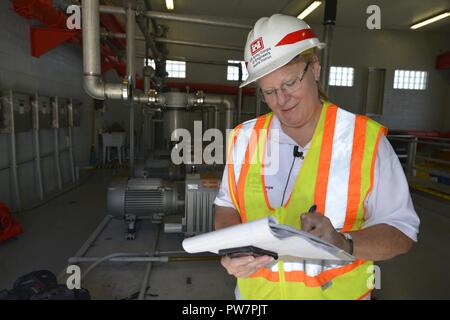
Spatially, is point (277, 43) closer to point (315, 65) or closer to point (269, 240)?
point (315, 65)

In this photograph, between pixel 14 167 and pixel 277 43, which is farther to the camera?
pixel 14 167

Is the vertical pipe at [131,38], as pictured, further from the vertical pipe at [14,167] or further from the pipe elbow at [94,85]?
the vertical pipe at [14,167]

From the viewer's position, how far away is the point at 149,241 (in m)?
3.31

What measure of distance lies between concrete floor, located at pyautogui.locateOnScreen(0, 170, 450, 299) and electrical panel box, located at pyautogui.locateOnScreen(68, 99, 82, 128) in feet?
7.19

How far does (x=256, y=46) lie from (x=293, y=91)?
0.20 m

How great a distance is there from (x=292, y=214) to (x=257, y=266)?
0.83 feet

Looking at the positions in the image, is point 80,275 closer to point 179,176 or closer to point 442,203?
point 179,176

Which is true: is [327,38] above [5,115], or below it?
above

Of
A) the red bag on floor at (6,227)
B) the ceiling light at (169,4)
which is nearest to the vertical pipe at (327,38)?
the red bag on floor at (6,227)

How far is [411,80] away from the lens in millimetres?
11172

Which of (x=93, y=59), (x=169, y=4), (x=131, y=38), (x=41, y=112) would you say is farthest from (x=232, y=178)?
(x=169, y=4)

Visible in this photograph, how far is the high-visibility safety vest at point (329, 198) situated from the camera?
1005 millimetres

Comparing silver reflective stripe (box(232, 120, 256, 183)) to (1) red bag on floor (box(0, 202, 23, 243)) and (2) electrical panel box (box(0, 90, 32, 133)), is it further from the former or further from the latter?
(2) electrical panel box (box(0, 90, 32, 133))

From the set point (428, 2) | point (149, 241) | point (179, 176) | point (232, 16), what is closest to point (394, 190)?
point (149, 241)
